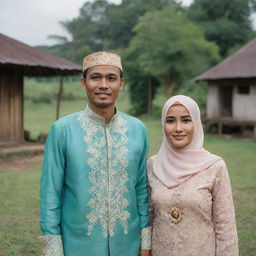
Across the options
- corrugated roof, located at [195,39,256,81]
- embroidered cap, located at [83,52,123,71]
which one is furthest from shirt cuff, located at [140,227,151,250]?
corrugated roof, located at [195,39,256,81]

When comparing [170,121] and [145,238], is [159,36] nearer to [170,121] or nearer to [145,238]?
[170,121]

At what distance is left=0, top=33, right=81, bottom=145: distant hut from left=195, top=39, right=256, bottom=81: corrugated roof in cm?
609

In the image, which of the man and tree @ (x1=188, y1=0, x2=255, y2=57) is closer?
the man

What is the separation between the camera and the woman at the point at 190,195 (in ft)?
7.79

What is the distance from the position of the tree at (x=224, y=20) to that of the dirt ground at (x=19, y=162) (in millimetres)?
28053

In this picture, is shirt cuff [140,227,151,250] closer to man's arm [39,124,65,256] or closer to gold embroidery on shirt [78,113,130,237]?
gold embroidery on shirt [78,113,130,237]

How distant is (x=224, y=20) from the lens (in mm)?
36344

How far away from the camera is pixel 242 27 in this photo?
3781 cm

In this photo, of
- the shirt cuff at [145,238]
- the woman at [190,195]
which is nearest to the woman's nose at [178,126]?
the woman at [190,195]

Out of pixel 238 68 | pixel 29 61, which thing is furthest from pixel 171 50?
pixel 29 61

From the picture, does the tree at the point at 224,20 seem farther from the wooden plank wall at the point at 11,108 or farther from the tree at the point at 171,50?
the wooden plank wall at the point at 11,108

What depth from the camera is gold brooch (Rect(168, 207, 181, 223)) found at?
7.92ft

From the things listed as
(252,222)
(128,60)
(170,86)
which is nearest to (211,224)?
(252,222)

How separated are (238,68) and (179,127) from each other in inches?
537
